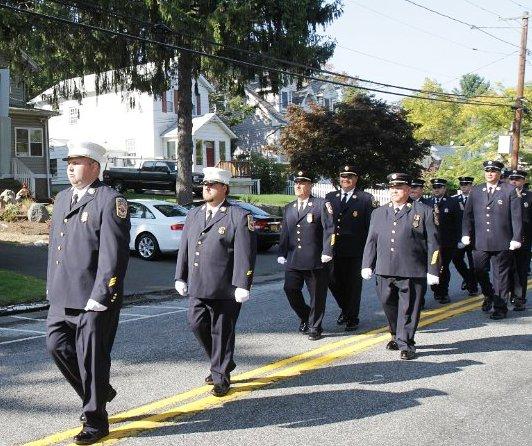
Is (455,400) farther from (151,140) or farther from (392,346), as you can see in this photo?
(151,140)

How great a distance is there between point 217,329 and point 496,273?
5143 mm

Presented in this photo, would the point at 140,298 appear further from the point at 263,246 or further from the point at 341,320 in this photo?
the point at 263,246

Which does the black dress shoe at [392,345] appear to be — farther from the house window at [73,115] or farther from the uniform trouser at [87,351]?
the house window at [73,115]

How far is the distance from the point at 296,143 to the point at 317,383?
84.8 feet

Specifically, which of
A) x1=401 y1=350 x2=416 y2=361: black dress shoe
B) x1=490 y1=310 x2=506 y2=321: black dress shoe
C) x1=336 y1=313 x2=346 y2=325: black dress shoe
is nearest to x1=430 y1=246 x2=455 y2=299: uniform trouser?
x1=490 y1=310 x2=506 y2=321: black dress shoe

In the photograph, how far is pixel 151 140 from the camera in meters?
44.8

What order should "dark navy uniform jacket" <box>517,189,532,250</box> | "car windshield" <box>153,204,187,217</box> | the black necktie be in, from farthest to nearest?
"car windshield" <box>153,204,187,217</box>, "dark navy uniform jacket" <box>517,189,532,250</box>, the black necktie

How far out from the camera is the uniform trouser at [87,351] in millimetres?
4887

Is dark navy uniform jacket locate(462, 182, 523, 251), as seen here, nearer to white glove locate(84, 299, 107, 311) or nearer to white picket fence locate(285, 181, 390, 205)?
white glove locate(84, 299, 107, 311)

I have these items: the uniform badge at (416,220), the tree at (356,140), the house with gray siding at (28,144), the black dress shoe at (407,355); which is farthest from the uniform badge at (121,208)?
the house with gray siding at (28,144)

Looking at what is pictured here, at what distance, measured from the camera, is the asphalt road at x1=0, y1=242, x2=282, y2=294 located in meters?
13.9

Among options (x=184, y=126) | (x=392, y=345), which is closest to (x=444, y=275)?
(x=392, y=345)

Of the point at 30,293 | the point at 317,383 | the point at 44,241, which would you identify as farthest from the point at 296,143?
the point at 317,383

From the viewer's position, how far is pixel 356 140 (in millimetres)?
30719
